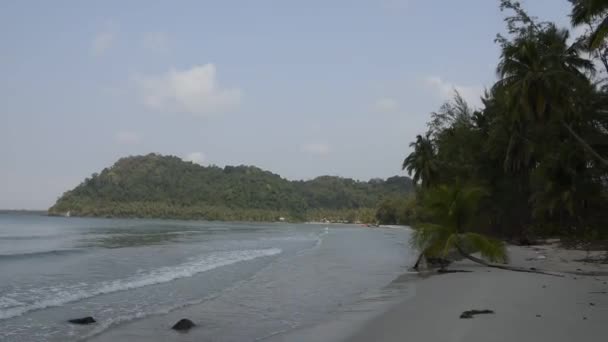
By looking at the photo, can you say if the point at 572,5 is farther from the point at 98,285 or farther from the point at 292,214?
the point at 292,214

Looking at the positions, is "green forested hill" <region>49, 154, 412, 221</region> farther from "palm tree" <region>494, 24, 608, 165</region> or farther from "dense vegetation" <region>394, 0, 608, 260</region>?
"palm tree" <region>494, 24, 608, 165</region>

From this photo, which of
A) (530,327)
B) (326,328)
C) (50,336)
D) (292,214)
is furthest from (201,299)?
(292,214)

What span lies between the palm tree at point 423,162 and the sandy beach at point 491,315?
1384 inches

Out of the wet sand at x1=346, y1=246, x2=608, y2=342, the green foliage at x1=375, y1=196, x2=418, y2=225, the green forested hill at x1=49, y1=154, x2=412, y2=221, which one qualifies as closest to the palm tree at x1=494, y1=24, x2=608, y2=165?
the wet sand at x1=346, y1=246, x2=608, y2=342

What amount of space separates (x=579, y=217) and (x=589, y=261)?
12039mm

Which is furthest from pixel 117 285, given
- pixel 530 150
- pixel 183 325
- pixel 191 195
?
pixel 191 195

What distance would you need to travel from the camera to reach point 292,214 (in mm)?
176500

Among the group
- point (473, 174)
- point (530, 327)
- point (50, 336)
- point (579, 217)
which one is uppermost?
point (473, 174)

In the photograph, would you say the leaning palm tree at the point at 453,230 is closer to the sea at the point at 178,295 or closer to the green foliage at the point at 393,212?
the sea at the point at 178,295

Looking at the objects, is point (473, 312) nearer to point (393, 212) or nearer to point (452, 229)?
point (452, 229)

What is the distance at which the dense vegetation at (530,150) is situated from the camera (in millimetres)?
16672

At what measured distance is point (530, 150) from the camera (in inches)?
1115

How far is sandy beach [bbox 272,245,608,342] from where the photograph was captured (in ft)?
23.4

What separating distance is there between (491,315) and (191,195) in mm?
160911
